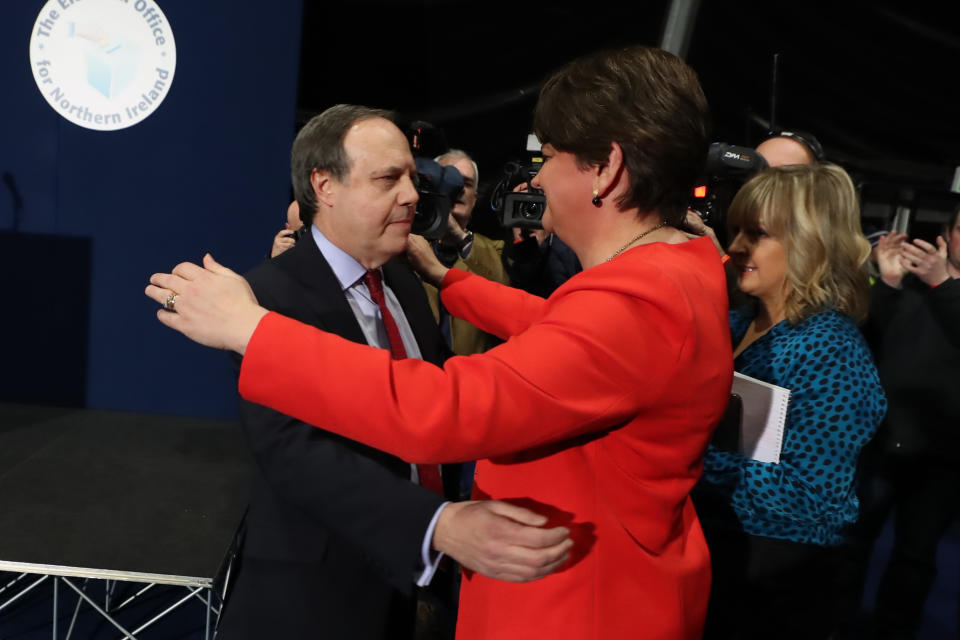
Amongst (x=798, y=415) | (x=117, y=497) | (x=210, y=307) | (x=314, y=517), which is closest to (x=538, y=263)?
(x=798, y=415)

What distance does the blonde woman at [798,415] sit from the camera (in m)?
1.68

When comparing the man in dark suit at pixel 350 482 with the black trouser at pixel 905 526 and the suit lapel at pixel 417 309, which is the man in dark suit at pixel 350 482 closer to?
the suit lapel at pixel 417 309

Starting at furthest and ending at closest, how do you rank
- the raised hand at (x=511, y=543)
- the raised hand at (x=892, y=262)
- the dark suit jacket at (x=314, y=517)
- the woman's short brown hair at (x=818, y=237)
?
the raised hand at (x=892, y=262)
the woman's short brown hair at (x=818, y=237)
the dark suit jacket at (x=314, y=517)
the raised hand at (x=511, y=543)

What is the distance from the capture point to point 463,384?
81 centimetres

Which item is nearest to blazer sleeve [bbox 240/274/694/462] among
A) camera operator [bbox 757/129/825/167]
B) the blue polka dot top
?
the blue polka dot top

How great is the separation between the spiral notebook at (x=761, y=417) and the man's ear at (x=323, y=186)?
96 centimetres

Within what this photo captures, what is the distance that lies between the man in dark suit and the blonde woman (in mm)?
791

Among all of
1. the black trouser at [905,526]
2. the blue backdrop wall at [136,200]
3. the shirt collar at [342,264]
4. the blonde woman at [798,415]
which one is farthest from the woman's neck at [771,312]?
the blue backdrop wall at [136,200]

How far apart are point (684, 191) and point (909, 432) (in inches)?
97.5

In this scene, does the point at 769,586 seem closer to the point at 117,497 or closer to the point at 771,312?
the point at 771,312

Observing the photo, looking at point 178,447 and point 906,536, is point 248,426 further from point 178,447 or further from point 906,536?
point 906,536

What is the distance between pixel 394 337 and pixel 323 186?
1.24 feet

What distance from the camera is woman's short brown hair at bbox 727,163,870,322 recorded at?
178 cm

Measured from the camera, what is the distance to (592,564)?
102 cm
